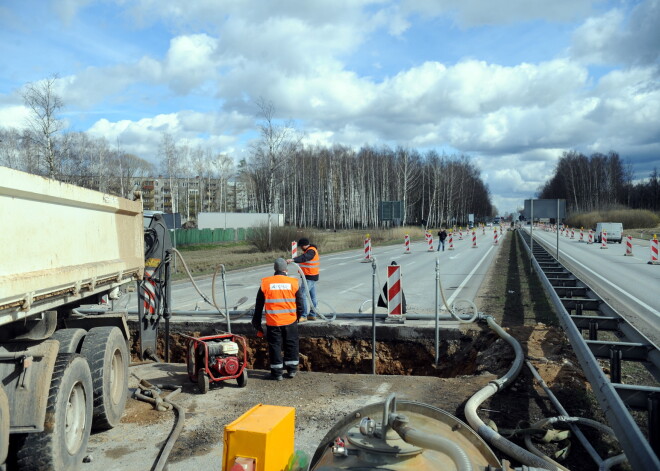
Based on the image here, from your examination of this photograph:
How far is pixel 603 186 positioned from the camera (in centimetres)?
11175

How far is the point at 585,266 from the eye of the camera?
24.1 metres

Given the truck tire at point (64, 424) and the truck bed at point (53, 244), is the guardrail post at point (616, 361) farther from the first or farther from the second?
the truck bed at point (53, 244)

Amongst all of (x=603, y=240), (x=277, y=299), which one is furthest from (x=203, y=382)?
(x=603, y=240)

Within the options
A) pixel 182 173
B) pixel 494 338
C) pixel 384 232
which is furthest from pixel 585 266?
pixel 182 173

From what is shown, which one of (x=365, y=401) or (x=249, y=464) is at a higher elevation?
(x=249, y=464)

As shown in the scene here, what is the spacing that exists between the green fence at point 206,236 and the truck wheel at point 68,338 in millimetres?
41605

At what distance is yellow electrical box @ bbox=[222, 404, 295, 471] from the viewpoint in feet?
8.89

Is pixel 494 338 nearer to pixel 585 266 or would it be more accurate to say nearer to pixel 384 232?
pixel 585 266

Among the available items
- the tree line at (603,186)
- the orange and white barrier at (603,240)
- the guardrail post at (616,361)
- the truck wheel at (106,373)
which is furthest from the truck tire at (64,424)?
the tree line at (603,186)

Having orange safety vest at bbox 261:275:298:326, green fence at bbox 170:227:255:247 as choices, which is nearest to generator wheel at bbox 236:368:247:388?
orange safety vest at bbox 261:275:298:326

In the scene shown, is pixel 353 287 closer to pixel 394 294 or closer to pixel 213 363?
pixel 394 294

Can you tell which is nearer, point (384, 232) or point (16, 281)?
point (16, 281)

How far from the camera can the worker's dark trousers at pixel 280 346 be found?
24.9 ft

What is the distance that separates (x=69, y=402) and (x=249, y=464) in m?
2.66
